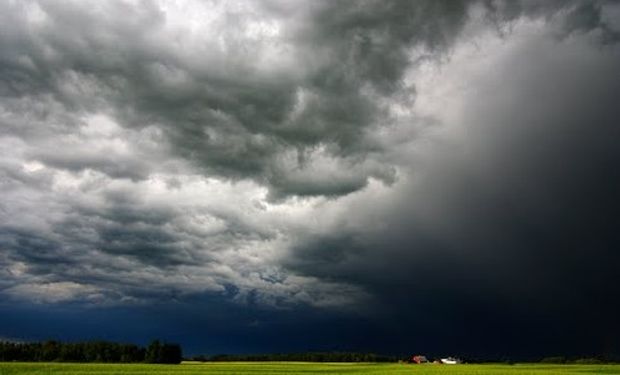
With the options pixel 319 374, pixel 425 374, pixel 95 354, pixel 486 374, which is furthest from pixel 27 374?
pixel 95 354

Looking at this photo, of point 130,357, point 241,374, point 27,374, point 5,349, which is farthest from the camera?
point 130,357

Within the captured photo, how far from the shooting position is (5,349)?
17812cm

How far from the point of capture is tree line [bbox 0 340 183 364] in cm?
17988

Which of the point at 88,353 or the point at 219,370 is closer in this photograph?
the point at 219,370

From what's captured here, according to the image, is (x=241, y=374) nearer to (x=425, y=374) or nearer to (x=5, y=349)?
(x=425, y=374)

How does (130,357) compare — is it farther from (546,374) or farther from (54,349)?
(546,374)

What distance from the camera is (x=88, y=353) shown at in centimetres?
19575

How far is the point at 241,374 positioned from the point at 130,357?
5101 inches

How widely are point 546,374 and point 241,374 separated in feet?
142

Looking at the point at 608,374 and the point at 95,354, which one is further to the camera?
the point at 95,354

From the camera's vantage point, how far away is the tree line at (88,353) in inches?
7082

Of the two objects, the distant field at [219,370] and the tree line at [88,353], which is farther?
the tree line at [88,353]

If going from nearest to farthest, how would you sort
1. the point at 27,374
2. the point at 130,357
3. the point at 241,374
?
the point at 27,374, the point at 241,374, the point at 130,357

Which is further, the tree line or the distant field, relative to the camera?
the tree line
